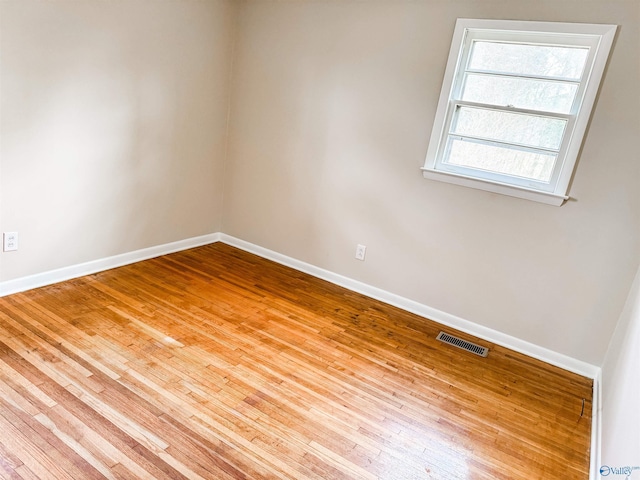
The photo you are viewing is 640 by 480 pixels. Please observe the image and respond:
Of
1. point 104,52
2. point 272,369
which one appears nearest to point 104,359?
point 272,369

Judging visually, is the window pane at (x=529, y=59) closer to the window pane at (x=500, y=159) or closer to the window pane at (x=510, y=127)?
the window pane at (x=510, y=127)

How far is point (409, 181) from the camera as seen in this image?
313 cm

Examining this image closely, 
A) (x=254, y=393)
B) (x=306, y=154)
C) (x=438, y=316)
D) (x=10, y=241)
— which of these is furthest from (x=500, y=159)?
(x=10, y=241)

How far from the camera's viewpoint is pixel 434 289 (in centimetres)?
319

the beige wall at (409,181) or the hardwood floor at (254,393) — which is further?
the beige wall at (409,181)

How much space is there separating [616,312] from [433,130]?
1565 mm

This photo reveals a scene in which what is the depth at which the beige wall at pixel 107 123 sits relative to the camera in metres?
2.51

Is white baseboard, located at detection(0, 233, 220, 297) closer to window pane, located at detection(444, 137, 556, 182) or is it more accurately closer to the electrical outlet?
the electrical outlet

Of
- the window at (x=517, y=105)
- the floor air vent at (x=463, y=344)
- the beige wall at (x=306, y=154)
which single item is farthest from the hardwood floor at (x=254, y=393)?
the window at (x=517, y=105)

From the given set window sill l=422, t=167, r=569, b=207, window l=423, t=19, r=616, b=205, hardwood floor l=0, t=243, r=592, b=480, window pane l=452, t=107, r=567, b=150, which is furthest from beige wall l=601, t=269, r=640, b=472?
window pane l=452, t=107, r=567, b=150

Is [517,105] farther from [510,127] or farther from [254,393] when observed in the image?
[254,393]

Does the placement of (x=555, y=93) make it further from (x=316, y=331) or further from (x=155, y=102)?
(x=155, y=102)

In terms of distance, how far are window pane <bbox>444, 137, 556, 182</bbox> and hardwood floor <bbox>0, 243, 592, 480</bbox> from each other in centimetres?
114

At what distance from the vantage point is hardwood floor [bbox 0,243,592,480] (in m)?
1.74
